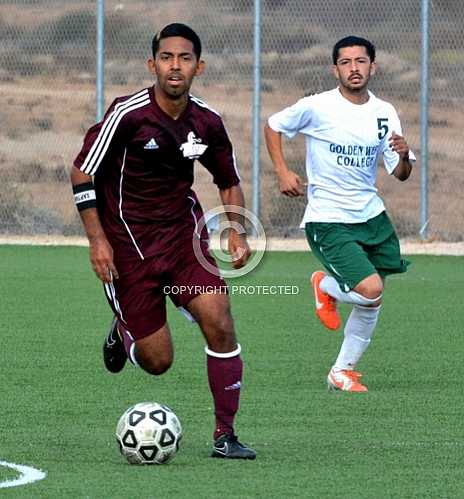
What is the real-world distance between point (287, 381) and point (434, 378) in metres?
0.95

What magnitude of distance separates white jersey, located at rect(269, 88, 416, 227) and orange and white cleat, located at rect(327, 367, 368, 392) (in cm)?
96

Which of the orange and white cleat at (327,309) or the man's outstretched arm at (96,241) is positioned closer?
the man's outstretched arm at (96,241)

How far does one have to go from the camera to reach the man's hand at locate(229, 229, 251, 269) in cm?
715

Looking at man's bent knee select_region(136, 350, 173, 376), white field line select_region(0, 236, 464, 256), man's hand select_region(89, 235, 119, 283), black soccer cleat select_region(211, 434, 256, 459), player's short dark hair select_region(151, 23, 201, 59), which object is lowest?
black soccer cleat select_region(211, 434, 256, 459)

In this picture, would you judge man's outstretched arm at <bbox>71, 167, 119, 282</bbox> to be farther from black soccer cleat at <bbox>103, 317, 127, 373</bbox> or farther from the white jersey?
the white jersey

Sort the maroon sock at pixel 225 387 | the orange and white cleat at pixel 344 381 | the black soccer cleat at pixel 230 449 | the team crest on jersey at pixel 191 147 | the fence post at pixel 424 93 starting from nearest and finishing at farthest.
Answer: the black soccer cleat at pixel 230 449
the maroon sock at pixel 225 387
the team crest on jersey at pixel 191 147
the orange and white cleat at pixel 344 381
the fence post at pixel 424 93

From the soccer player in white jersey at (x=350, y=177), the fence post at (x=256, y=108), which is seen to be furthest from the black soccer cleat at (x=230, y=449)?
the fence post at (x=256, y=108)

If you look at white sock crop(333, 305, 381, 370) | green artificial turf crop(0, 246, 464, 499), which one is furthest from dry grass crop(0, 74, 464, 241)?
white sock crop(333, 305, 381, 370)

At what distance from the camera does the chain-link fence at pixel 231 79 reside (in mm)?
21188

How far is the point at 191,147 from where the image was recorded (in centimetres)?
709

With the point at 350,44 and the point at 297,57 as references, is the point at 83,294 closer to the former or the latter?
the point at 350,44

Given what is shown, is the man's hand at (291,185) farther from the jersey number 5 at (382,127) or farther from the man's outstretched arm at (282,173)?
the jersey number 5 at (382,127)

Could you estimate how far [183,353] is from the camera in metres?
10.7

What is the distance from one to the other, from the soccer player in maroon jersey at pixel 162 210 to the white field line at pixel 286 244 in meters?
11.3
